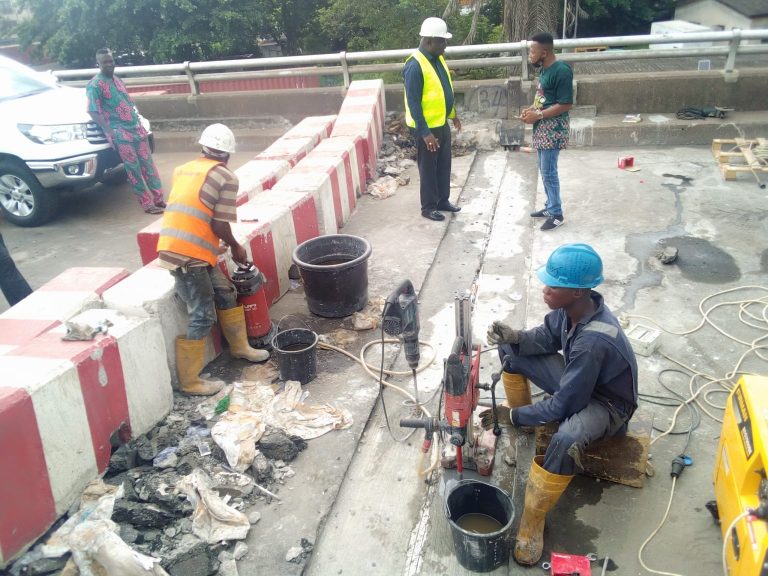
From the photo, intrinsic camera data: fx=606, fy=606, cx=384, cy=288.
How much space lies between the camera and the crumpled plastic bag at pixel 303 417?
436cm

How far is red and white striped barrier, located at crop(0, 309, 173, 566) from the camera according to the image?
3236 millimetres

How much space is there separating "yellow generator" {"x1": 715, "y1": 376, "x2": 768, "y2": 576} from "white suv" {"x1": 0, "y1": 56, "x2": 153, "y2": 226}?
828 centimetres

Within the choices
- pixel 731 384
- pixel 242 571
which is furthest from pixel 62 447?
pixel 731 384

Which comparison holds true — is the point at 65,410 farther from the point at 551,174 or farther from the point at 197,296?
the point at 551,174

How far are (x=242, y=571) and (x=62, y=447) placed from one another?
1.28 metres

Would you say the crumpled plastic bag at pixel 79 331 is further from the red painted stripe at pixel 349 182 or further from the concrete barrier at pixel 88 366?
the red painted stripe at pixel 349 182

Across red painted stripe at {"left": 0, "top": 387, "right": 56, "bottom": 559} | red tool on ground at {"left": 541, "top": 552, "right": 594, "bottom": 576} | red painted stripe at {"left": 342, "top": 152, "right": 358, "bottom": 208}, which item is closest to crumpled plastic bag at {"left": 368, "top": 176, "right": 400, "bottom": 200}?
red painted stripe at {"left": 342, "top": 152, "right": 358, "bottom": 208}

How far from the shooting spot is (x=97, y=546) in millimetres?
3104

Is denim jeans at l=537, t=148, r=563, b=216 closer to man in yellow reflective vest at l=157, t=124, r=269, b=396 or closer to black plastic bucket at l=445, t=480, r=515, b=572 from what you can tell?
man in yellow reflective vest at l=157, t=124, r=269, b=396

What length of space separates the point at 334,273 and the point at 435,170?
2.73 metres

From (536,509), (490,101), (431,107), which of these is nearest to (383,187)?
(431,107)

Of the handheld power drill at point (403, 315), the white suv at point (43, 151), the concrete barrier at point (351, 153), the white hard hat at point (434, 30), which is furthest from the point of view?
the white suv at point (43, 151)

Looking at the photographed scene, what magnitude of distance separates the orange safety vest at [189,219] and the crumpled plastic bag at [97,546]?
1.82 meters


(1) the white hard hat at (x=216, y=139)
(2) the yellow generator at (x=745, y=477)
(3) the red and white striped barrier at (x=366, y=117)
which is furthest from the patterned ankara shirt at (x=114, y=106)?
(2) the yellow generator at (x=745, y=477)
